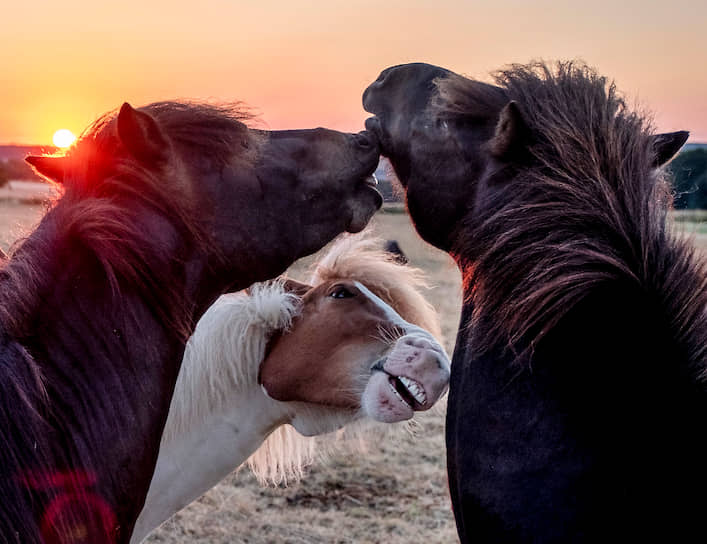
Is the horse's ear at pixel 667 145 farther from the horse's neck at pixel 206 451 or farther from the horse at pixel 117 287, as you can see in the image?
the horse's neck at pixel 206 451

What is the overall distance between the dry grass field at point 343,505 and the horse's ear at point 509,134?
230 centimetres


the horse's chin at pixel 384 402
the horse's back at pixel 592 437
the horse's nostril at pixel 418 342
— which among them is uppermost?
the horse's back at pixel 592 437

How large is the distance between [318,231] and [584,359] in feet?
2.95

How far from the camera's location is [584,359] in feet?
6.21

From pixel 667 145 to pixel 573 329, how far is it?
2.27 ft

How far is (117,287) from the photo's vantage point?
1.91 m

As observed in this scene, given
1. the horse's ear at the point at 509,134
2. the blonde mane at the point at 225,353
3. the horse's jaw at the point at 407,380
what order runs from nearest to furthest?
the horse's ear at the point at 509,134 → the horse's jaw at the point at 407,380 → the blonde mane at the point at 225,353

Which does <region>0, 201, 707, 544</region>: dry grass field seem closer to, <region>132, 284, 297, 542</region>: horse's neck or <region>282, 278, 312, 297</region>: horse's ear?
<region>282, 278, 312, 297</region>: horse's ear

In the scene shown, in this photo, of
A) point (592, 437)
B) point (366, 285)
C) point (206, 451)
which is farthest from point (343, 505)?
point (592, 437)

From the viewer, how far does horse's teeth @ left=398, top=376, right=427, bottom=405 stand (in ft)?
10.4

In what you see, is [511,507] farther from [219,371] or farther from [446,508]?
[446,508]

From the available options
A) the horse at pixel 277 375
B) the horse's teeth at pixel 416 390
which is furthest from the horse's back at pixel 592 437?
the horse at pixel 277 375

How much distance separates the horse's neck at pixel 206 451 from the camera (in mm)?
3449

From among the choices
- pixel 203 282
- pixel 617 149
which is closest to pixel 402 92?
pixel 617 149
